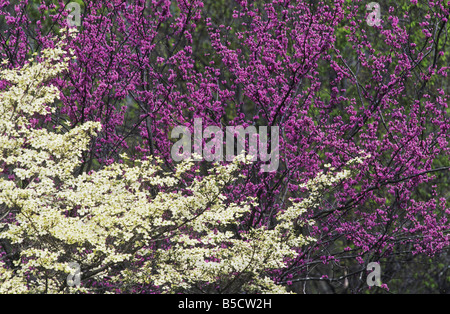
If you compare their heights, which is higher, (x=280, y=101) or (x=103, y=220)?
(x=280, y=101)

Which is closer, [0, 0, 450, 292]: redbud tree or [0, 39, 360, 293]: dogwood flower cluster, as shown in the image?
→ [0, 39, 360, 293]: dogwood flower cluster

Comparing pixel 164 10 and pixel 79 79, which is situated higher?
pixel 164 10

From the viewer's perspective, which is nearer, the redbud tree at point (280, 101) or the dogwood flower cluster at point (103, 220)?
the dogwood flower cluster at point (103, 220)

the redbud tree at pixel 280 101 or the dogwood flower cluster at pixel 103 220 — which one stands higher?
the redbud tree at pixel 280 101

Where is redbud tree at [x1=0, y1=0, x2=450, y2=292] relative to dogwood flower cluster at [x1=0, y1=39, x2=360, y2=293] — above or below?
above

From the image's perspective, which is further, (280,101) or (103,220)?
(280,101)

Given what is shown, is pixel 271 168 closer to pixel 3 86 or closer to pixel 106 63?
pixel 106 63

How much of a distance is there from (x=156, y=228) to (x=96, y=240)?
864 millimetres

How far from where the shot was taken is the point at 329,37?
9.41 metres
